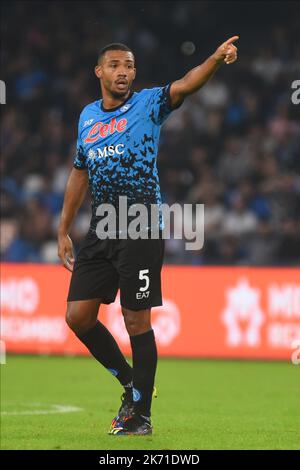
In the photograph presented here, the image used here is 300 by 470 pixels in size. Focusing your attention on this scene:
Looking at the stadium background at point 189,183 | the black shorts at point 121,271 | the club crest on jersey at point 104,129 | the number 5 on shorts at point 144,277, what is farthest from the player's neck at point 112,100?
the stadium background at point 189,183

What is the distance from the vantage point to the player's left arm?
20.5 ft

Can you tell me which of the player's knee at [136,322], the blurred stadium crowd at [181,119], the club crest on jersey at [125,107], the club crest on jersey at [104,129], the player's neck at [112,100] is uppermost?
the blurred stadium crowd at [181,119]

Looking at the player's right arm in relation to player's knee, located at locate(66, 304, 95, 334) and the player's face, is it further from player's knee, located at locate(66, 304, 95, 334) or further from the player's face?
the player's face

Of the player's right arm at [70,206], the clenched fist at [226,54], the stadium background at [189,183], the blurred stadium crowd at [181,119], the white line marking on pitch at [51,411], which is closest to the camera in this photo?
the clenched fist at [226,54]

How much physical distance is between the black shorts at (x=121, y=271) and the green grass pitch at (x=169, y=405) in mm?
871

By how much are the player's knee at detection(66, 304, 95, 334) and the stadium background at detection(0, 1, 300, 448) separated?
1.44 m

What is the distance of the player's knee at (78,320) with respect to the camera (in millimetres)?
7078

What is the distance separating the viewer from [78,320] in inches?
280

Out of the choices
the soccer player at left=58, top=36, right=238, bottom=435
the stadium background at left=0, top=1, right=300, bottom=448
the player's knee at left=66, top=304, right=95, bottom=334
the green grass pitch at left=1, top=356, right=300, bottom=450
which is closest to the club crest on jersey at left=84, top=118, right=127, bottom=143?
the soccer player at left=58, top=36, right=238, bottom=435

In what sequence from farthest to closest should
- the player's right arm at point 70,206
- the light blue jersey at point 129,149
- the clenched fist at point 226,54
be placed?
the player's right arm at point 70,206 → the light blue jersey at point 129,149 → the clenched fist at point 226,54

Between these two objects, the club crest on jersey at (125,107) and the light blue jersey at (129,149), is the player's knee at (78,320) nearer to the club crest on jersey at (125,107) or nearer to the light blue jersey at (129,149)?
the light blue jersey at (129,149)

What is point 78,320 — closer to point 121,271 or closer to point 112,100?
point 121,271
